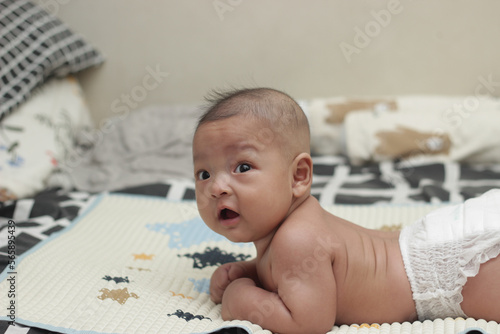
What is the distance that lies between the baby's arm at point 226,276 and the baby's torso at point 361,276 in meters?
0.08

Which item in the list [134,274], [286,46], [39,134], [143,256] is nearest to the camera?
[134,274]

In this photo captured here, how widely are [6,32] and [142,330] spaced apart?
5.01ft

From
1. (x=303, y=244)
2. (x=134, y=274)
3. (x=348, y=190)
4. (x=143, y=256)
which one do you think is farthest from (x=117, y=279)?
(x=348, y=190)

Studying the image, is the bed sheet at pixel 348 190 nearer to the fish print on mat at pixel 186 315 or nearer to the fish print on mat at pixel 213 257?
the fish print on mat at pixel 213 257

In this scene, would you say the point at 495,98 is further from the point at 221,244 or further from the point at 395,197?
the point at 221,244

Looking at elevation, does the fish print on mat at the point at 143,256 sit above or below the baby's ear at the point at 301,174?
below

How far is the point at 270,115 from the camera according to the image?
0.90 m

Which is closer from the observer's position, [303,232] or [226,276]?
[303,232]

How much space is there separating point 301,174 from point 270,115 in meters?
0.12

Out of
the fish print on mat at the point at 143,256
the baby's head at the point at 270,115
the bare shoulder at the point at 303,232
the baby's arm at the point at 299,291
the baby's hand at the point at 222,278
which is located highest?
the baby's head at the point at 270,115

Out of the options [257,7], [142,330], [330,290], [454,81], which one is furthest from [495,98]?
[142,330]

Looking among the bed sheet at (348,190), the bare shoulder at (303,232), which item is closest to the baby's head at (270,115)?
the bare shoulder at (303,232)

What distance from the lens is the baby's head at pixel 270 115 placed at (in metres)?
0.89

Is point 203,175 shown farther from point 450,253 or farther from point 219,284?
point 450,253
